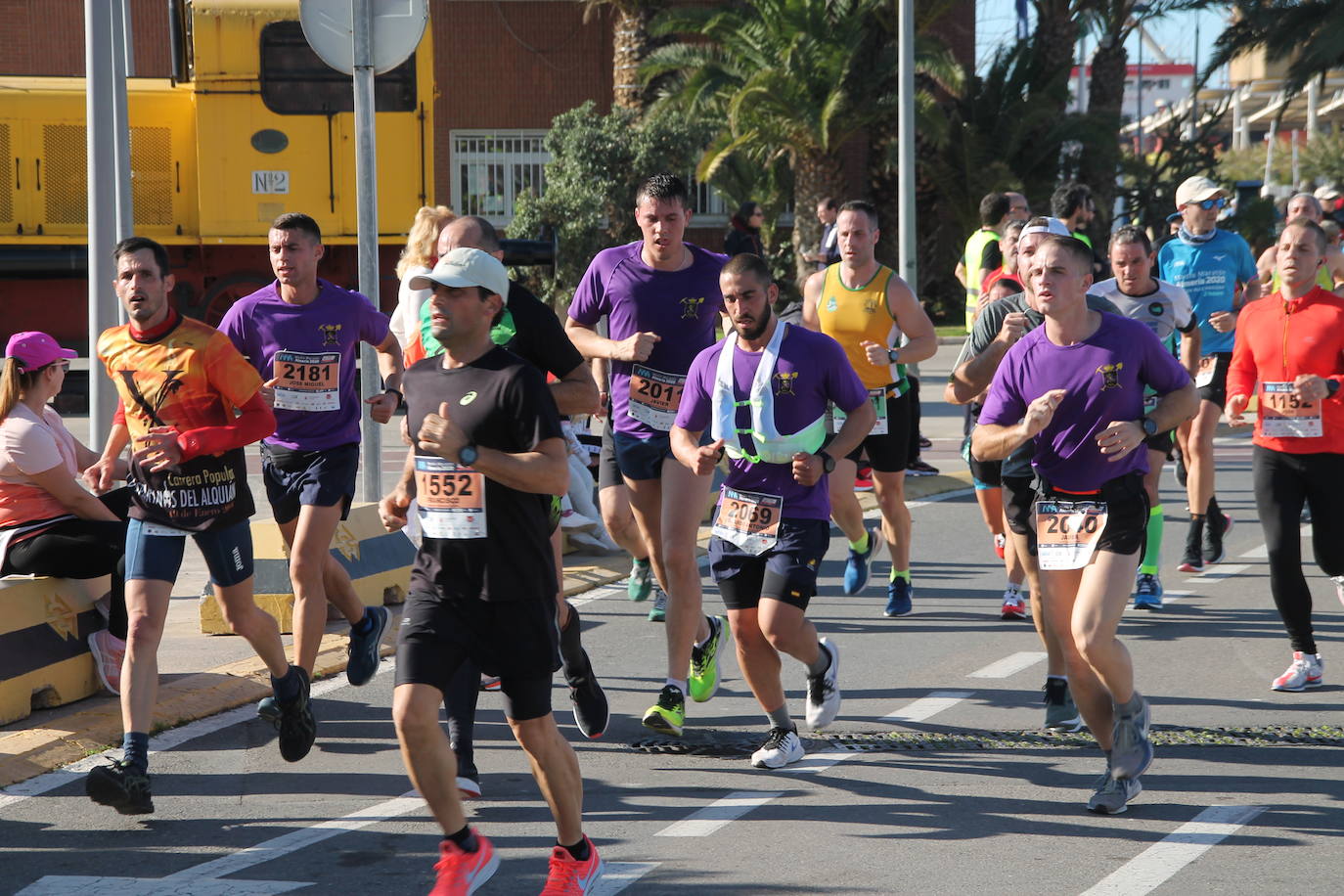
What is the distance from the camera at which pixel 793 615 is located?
625 centimetres

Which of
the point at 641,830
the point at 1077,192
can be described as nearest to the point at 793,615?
the point at 641,830

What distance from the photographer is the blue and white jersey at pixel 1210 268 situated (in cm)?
1077

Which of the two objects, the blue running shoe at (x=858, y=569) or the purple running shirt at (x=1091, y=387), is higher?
the purple running shirt at (x=1091, y=387)

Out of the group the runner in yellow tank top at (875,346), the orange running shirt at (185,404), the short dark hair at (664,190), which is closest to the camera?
the orange running shirt at (185,404)

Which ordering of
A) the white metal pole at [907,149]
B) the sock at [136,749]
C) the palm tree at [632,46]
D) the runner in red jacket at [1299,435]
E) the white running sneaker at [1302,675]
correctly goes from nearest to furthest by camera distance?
the sock at [136,749], the runner in red jacket at [1299,435], the white running sneaker at [1302,675], the white metal pole at [907,149], the palm tree at [632,46]

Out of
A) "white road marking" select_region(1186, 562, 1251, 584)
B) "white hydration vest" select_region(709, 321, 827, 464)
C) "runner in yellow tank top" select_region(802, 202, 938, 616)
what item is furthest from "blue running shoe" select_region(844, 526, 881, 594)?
"white hydration vest" select_region(709, 321, 827, 464)

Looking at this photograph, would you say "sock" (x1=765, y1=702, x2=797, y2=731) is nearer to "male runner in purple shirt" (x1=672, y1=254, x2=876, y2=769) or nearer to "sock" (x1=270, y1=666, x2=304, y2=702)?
"male runner in purple shirt" (x1=672, y1=254, x2=876, y2=769)

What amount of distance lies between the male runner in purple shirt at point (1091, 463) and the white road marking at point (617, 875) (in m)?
1.60

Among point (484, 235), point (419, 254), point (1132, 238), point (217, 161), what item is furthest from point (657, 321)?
point (217, 161)

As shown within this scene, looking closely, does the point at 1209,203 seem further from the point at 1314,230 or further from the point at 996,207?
the point at 1314,230

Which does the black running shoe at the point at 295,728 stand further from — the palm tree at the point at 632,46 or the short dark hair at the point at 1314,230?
the palm tree at the point at 632,46

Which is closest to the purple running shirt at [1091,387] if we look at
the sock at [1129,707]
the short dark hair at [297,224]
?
the sock at [1129,707]

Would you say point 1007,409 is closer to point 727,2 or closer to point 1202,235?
point 1202,235

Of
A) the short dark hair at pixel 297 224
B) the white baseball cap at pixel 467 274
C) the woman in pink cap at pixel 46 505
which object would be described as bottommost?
the woman in pink cap at pixel 46 505
